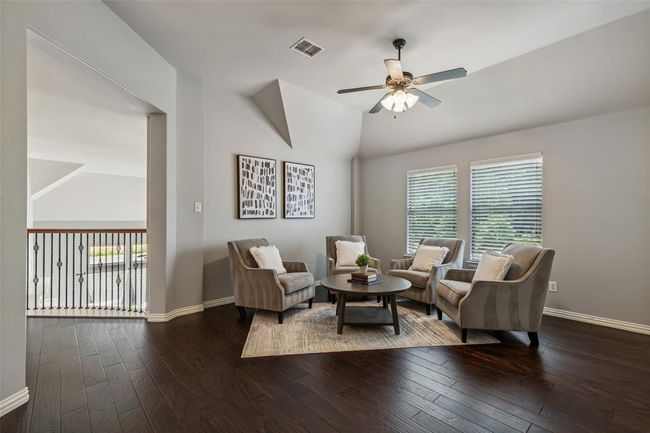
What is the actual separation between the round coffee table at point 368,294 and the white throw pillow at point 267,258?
763mm

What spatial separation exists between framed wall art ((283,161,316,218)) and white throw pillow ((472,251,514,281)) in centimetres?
291

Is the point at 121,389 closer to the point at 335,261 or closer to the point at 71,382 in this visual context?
the point at 71,382

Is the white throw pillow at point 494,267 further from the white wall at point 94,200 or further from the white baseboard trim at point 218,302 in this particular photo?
the white wall at point 94,200

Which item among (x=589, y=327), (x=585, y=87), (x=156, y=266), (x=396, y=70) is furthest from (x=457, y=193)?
(x=156, y=266)

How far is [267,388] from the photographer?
6.84 ft

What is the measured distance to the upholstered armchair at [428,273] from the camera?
3637 mm

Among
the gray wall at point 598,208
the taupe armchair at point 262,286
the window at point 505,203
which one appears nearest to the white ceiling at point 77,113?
the taupe armchair at point 262,286

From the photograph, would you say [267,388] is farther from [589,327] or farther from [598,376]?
[589,327]

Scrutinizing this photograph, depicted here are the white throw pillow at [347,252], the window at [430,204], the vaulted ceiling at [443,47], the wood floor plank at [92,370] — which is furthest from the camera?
the window at [430,204]

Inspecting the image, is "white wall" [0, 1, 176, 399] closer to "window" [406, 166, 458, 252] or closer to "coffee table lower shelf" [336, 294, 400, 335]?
"coffee table lower shelf" [336, 294, 400, 335]

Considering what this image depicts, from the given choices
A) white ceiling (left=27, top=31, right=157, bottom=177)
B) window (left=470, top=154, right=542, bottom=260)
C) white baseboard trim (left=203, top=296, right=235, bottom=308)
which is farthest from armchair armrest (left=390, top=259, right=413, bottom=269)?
white ceiling (left=27, top=31, right=157, bottom=177)

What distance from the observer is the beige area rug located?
8.99 feet

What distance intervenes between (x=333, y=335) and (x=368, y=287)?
609 millimetres

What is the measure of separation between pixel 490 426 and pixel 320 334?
167 cm
